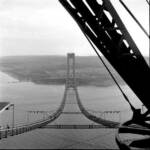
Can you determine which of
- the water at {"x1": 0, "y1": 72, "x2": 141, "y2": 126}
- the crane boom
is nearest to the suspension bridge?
the water at {"x1": 0, "y1": 72, "x2": 141, "y2": 126}

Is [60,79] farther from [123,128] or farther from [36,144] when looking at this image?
[123,128]

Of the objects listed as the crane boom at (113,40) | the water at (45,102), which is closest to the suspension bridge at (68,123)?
the water at (45,102)

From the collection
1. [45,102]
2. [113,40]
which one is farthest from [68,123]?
[113,40]

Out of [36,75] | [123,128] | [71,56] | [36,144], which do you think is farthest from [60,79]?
[123,128]

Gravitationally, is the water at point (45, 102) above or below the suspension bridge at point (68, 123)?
above

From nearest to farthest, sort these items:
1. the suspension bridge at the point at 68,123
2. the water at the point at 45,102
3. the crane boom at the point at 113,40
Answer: the crane boom at the point at 113,40 < the suspension bridge at the point at 68,123 < the water at the point at 45,102

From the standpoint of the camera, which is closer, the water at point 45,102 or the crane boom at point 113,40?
the crane boom at point 113,40

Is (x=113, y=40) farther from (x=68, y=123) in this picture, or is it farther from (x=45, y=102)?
(x=45, y=102)

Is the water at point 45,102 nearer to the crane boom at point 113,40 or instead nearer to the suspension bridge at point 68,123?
the suspension bridge at point 68,123
